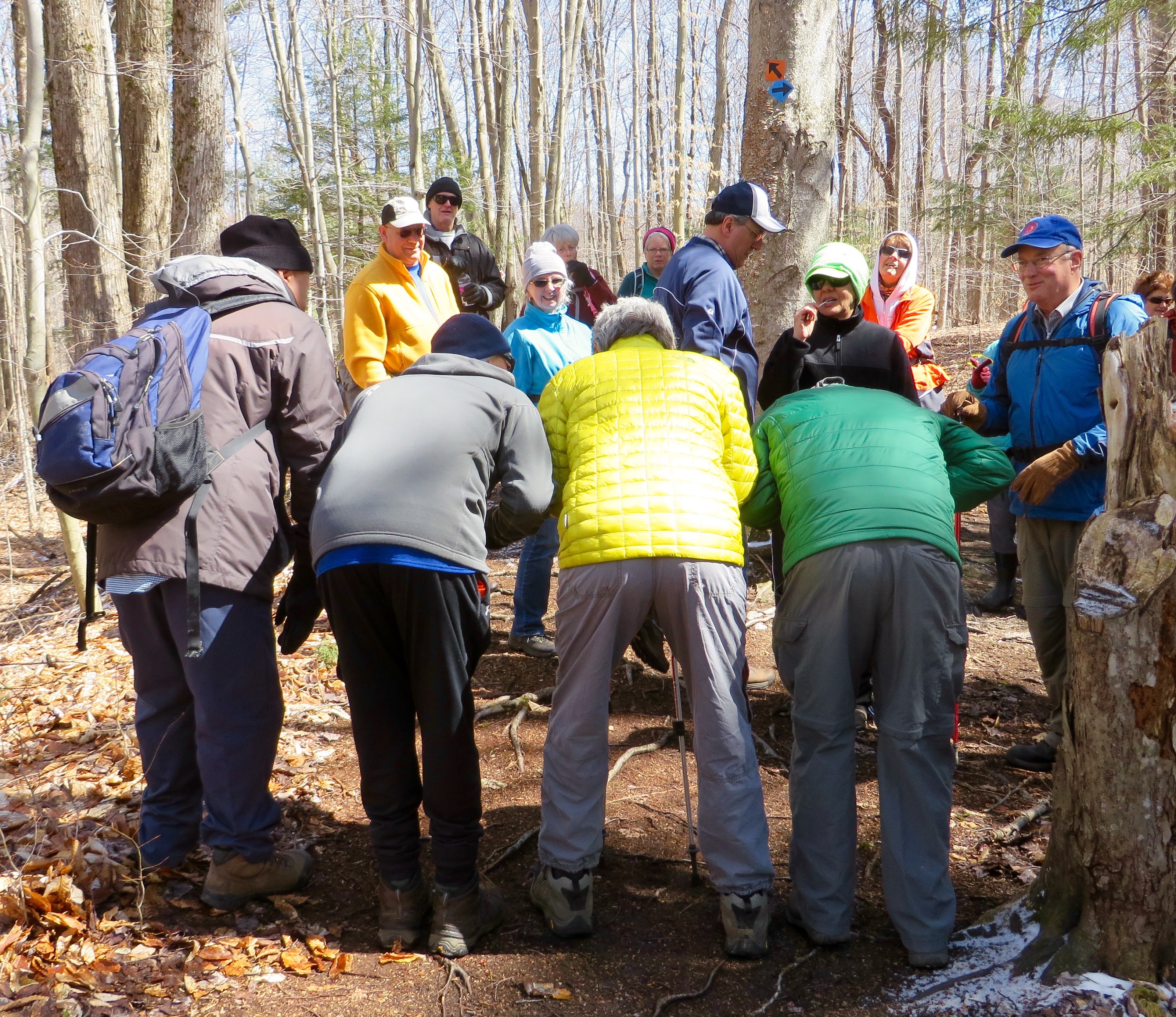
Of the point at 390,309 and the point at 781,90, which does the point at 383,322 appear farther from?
the point at 781,90

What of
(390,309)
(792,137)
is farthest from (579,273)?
(390,309)

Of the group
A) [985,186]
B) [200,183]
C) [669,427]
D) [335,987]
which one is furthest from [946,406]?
[985,186]

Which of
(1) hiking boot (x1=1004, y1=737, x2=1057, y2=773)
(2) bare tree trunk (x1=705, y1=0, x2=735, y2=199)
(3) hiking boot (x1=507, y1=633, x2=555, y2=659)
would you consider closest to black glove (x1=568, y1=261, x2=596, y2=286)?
(3) hiking boot (x1=507, y1=633, x2=555, y2=659)

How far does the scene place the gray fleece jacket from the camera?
2682 mm

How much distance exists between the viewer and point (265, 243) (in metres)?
3.40

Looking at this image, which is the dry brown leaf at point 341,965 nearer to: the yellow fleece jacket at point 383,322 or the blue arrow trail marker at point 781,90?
the yellow fleece jacket at point 383,322

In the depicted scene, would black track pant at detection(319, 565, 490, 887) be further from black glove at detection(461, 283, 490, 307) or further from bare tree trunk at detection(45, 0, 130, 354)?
bare tree trunk at detection(45, 0, 130, 354)

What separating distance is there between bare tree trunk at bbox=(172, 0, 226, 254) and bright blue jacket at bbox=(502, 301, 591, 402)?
146 inches

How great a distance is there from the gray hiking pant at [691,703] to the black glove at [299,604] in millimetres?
961

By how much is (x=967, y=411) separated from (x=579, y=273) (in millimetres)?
3941

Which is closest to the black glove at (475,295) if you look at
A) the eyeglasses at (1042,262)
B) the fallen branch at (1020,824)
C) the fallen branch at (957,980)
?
the eyeglasses at (1042,262)

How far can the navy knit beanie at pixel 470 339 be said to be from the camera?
308 cm

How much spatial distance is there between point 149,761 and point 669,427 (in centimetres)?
210

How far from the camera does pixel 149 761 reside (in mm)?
3121
